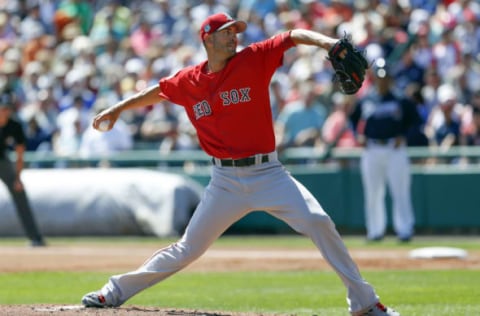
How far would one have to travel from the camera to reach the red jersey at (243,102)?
7531mm

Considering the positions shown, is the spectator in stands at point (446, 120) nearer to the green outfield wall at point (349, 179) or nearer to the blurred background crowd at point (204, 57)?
the blurred background crowd at point (204, 57)

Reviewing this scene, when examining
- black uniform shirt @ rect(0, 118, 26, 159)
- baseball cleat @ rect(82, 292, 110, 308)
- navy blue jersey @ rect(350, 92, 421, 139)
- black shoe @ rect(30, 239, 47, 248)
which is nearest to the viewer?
baseball cleat @ rect(82, 292, 110, 308)

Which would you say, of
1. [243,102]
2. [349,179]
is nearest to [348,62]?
[243,102]

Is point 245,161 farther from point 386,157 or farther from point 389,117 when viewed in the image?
point 386,157

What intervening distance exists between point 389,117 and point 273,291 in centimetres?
588

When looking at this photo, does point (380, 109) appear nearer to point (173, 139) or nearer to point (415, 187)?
point (415, 187)

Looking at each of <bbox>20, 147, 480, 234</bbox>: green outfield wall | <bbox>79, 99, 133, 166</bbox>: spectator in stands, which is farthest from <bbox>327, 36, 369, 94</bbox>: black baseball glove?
<bbox>79, 99, 133, 166</bbox>: spectator in stands

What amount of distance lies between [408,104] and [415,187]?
2.15 meters

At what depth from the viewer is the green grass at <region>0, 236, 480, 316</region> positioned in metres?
9.02

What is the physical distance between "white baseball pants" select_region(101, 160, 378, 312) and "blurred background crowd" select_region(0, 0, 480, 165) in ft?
30.3

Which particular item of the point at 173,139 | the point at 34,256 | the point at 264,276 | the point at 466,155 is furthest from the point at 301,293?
the point at 173,139

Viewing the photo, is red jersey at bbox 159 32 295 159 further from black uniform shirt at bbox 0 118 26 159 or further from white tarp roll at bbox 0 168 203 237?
white tarp roll at bbox 0 168 203 237

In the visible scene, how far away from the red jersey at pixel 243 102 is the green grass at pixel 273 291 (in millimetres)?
1636

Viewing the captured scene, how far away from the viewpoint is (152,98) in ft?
26.6
